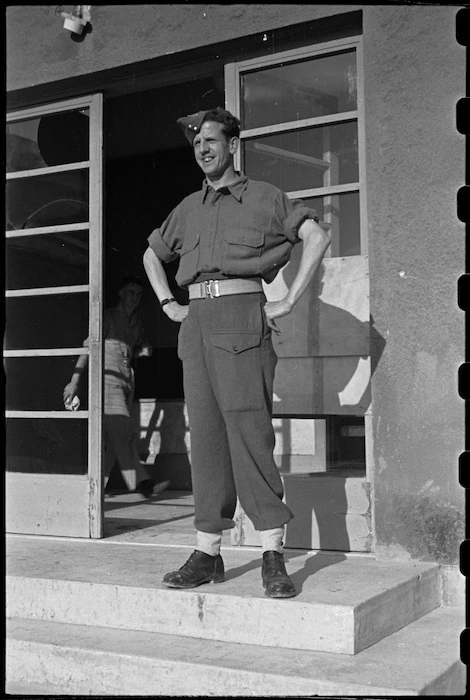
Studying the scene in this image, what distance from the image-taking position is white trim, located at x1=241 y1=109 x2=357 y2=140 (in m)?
4.63

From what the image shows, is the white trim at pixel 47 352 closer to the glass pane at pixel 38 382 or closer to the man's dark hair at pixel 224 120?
the glass pane at pixel 38 382

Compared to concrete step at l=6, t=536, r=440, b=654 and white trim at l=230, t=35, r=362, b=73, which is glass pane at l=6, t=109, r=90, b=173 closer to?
white trim at l=230, t=35, r=362, b=73

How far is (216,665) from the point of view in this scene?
10.5ft

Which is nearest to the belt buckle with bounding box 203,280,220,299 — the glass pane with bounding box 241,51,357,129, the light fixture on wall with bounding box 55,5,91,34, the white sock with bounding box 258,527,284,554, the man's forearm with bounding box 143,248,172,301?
the man's forearm with bounding box 143,248,172,301

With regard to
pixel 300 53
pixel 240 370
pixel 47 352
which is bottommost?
pixel 240 370

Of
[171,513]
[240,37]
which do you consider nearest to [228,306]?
[240,37]

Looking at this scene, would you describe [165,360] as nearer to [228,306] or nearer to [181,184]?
[181,184]

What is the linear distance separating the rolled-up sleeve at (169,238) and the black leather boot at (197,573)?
1274 millimetres

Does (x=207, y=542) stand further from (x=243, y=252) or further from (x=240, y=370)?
(x=243, y=252)

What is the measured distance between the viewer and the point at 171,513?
6.50 m

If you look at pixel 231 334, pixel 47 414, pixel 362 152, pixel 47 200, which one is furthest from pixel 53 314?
pixel 231 334

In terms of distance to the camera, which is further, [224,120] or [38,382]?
[38,382]

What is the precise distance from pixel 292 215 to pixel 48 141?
267 cm

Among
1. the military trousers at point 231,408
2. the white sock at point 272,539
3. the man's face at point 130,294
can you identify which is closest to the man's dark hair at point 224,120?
the military trousers at point 231,408
